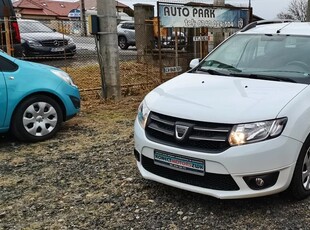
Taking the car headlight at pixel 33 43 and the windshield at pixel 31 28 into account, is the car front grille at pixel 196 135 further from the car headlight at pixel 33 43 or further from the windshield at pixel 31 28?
the windshield at pixel 31 28

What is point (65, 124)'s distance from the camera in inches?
268

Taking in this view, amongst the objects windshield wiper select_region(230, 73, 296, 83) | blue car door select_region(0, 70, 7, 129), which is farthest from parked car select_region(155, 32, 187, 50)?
windshield wiper select_region(230, 73, 296, 83)

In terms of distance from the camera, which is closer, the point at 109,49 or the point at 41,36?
the point at 109,49

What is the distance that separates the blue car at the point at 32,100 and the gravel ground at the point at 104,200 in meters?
→ 0.33

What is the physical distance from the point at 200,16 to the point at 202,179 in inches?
272

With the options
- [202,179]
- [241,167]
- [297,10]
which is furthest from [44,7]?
[241,167]

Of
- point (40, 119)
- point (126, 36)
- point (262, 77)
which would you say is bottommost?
point (40, 119)

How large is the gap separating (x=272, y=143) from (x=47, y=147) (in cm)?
332

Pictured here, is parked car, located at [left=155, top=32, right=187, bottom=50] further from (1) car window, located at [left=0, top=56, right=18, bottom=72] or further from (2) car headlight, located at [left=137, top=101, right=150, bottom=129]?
(2) car headlight, located at [left=137, top=101, right=150, bottom=129]

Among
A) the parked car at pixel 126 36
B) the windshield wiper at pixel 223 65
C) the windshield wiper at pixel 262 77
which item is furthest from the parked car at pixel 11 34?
the parked car at pixel 126 36

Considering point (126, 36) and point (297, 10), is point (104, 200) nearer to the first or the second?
point (126, 36)

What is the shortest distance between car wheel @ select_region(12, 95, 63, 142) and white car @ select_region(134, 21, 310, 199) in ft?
7.11

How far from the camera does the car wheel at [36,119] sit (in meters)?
5.63

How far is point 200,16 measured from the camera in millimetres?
9781
